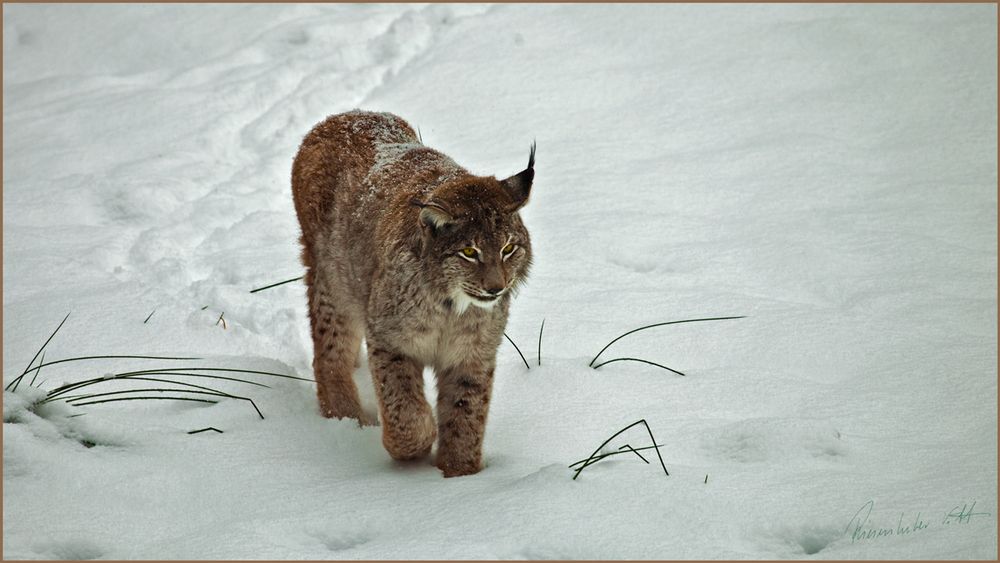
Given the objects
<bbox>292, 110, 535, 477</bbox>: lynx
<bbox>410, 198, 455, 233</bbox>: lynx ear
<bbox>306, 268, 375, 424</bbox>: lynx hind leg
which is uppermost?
<bbox>410, 198, 455, 233</bbox>: lynx ear

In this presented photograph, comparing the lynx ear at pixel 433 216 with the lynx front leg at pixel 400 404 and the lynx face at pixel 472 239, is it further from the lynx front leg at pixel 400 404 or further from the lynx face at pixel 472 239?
the lynx front leg at pixel 400 404

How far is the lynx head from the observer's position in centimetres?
404

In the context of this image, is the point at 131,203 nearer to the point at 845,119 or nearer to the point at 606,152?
the point at 606,152

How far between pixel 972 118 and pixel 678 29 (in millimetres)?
2820

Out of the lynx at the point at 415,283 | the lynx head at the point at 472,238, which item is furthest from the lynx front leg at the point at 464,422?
the lynx head at the point at 472,238

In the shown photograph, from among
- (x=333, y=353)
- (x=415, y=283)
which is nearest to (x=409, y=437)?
(x=415, y=283)

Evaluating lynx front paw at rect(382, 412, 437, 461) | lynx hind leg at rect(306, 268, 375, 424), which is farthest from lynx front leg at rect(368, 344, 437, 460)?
lynx hind leg at rect(306, 268, 375, 424)

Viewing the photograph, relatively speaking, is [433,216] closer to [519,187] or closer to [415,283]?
[415,283]

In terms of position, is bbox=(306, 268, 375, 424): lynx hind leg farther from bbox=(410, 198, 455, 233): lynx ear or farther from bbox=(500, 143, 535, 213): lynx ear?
bbox=(500, 143, 535, 213): lynx ear

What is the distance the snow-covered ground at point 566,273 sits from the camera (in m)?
3.47

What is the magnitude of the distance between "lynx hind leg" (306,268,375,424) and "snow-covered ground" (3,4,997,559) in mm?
130

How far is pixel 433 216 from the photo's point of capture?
159 inches

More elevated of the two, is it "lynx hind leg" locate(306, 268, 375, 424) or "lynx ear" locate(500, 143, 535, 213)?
"lynx ear" locate(500, 143, 535, 213)

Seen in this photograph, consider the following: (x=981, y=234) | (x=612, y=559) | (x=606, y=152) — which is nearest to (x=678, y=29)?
(x=606, y=152)
